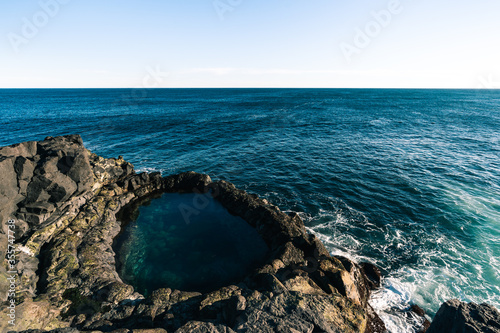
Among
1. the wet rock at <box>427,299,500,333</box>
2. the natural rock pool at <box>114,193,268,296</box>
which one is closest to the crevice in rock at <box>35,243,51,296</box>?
the natural rock pool at <box>114,193,268,296</box>

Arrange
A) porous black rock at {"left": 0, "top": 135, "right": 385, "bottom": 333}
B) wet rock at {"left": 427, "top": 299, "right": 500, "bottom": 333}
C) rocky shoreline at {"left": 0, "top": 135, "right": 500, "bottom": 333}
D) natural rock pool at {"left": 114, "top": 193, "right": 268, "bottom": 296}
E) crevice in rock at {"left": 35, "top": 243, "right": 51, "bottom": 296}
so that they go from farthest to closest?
1. natural rock pool at {"left": 114, "top": 193, "right": 268, "bottom": 296}
2. crevice in rock at {"left": 35, "top": 243, "right": 51, "bottom": 296}
3. porous black rock at {"left": 0, "top": 135, "right": 385, "bottom": 333}
4. rocky shoreline at {"left": 0, "top": 135, "right": 500, "bottom": 333}
5. wet rock at {"left": 427, "top": 299, "right": 500, "bottom": 333}

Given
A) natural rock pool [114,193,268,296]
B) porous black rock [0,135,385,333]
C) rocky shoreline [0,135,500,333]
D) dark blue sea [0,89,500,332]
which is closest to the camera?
rocky shoreline [0,135,500,333]

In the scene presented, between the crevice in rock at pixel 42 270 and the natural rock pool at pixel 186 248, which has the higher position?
the crevice in rock at pixel 42 270

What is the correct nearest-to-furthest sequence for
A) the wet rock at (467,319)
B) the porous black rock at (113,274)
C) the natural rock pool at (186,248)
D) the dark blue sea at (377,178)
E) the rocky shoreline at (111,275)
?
the wet rock at (467,319), the rocky shoreline at (111,275), the porous black rock at (113,274), the natural rock pool at (186,248), the dark blue sea at (377,178)

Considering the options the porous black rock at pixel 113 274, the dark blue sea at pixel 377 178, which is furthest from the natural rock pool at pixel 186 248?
the dark blue sea at pixel 377 178

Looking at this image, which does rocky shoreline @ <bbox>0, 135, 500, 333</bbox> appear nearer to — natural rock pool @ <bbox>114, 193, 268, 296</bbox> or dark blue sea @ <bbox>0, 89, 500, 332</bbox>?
natural rock pool @ <bbox>114, 193, 268, 296</bbox>

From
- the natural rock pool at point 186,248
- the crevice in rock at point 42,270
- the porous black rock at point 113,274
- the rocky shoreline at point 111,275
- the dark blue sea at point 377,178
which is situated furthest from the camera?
the dark blue sea at point 377,178

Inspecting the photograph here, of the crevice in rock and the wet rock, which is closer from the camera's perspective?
the wet rock

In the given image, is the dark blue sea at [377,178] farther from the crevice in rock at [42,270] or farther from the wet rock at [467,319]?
the crevice in rock at [42,270]
